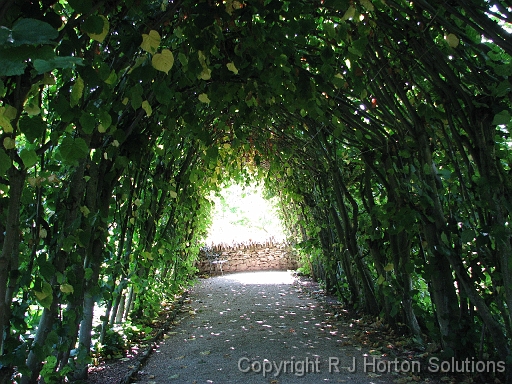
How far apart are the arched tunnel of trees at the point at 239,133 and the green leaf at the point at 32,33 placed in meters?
0.28

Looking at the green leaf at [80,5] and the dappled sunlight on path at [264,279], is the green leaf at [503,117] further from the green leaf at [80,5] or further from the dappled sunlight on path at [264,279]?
the dappled sunlight on path at [264,279]

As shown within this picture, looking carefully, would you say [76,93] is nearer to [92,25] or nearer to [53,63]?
[92,25]

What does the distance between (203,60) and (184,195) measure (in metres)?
3.18

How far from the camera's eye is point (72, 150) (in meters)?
1.25

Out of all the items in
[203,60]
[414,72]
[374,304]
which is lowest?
[374,304]

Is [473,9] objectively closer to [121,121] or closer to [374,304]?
[121,121]

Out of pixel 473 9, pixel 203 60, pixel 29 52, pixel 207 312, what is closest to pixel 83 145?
pixel 29 52

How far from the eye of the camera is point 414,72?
2.88 metres

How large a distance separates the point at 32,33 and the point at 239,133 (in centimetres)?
274

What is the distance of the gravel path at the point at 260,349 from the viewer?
3131 millimetres

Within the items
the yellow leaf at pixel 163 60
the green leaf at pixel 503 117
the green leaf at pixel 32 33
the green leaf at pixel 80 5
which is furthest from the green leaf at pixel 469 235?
the green leaf at pixel 32 33

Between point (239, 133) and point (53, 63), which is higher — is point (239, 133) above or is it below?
Result: above

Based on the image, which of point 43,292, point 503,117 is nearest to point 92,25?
point 43,292

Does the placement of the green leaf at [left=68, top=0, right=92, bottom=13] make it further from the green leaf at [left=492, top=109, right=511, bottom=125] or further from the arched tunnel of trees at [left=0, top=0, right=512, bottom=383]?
the green leaf at [left=492, top=109, right=511, bottom=125]
